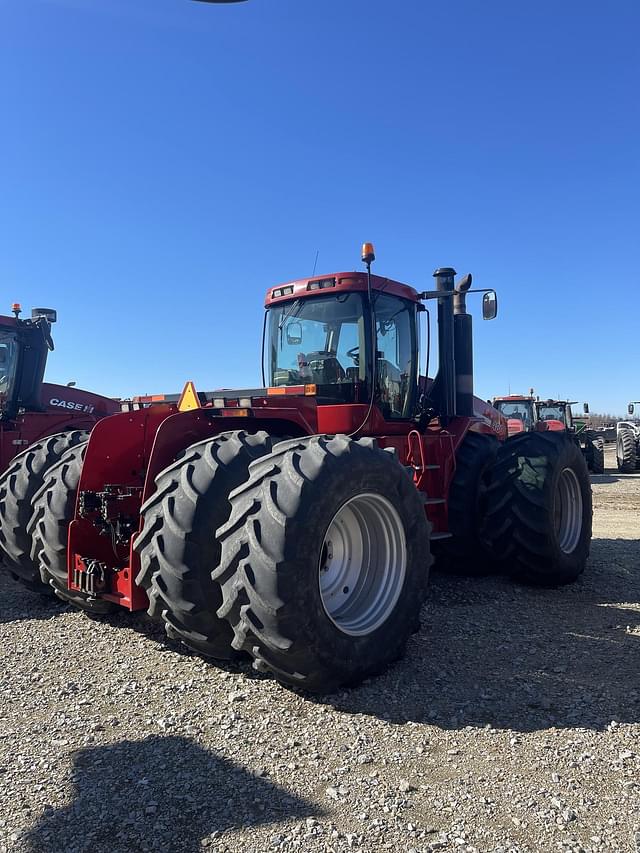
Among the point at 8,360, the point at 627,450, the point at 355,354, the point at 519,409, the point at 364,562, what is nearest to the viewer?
the point at 364,562

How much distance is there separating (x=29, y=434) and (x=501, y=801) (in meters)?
8.11

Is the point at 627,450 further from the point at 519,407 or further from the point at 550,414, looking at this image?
the point at 519,407

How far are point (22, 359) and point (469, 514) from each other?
683 centimetres

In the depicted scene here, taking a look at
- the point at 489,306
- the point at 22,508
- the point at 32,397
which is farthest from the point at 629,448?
the point at 22,508

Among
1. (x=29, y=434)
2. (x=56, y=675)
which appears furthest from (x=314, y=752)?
(x=29, y=434)

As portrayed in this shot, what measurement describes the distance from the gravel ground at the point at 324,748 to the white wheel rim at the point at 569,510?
6.24ft

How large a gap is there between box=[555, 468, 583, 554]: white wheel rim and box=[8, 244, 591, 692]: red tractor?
0.02m

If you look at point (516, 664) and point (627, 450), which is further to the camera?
point (627, 450)

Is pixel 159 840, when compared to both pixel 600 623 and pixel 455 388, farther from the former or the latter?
pixel 455 388

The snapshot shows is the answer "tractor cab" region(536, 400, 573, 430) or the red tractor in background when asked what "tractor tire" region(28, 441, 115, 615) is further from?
"tractor cab" region(536, 400, 573, 430)

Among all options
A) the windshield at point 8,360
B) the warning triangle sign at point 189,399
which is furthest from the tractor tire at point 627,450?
the warning triangle sign at point 189,399

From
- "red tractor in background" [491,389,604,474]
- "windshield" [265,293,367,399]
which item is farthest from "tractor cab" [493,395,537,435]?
"windshield" [265,293,367,399]

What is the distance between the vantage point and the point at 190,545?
3.58 m

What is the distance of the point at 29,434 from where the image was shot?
9141 millimetres
